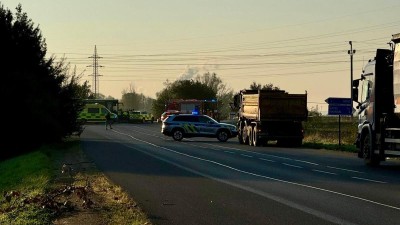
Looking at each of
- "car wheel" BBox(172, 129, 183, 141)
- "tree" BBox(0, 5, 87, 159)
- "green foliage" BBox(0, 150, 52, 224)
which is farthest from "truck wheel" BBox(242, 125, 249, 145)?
"green foliage" BBox(0, 150, 52, 224)

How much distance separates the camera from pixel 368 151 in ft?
70.4

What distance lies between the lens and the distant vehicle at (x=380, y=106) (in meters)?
19.9

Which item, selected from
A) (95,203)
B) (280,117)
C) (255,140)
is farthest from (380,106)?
(255,140)

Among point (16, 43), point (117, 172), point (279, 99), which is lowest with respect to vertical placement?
point (117, 172)

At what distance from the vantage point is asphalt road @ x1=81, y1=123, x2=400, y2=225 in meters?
10.3

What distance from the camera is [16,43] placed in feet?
109

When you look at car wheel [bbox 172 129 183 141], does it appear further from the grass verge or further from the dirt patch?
the dirt patch

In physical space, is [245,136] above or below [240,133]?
below

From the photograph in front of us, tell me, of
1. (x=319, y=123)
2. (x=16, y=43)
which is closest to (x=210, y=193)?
(x=16, y=43)

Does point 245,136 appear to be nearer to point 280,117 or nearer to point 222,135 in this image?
point 280,117

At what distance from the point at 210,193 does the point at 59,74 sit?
24160 millimetres

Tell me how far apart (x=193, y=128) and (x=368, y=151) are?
2200cm

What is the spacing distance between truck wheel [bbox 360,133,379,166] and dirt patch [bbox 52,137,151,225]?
910cm

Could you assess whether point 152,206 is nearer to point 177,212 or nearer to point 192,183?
point 177,212
